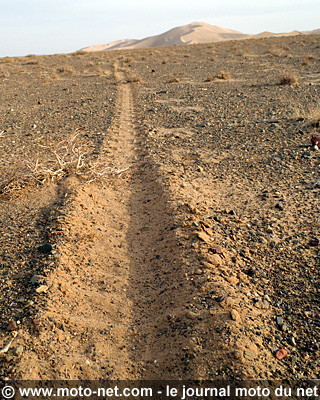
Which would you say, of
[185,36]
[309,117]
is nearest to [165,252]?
[309,117]

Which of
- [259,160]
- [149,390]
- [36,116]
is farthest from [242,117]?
[149,390]

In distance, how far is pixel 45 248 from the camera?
3.85 m

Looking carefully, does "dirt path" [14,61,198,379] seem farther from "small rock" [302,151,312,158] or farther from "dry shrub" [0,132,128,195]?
"small rock" [302,151,312,158]

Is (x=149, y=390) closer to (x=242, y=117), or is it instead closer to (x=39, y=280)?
(x=39, y=280)

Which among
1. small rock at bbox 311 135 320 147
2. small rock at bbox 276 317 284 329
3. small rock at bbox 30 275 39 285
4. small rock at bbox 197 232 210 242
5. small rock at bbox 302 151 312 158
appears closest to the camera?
small rock at bbox 276 317 284 329

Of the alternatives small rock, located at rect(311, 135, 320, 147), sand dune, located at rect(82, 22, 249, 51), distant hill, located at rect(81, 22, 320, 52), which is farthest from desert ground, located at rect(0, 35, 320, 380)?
sand dune, located at rect(82, 22, 249, 51)

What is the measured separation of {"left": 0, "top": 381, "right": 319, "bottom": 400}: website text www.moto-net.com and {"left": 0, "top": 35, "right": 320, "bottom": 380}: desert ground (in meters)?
0.08

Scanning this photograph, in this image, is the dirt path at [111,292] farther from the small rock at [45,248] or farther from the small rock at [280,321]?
the small rock at [280,321]

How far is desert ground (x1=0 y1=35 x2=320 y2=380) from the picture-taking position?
2781 mm

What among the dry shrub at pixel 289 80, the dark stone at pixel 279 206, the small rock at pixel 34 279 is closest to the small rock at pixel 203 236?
the dark stone at pixel 279 206

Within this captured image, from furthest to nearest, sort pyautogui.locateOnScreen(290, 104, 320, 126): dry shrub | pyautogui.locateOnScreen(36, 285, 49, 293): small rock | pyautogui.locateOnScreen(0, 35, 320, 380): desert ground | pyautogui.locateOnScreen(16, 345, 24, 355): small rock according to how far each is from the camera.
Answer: pyautogui.locateOnScreen(290, 104, 320, 126): dry shrub, pyautogui.locateOnScreen(36, 285, 49, 293): small rock, pyautogui.locateOnScreen(0, 35, 320, 380): desert ground, pyautogui.locateOnScreen(16, 345, 24, 355): small rock

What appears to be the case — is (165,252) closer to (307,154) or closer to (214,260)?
(214,260)

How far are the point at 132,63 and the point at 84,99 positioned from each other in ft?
38.2

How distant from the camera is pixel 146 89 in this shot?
43.8ft
